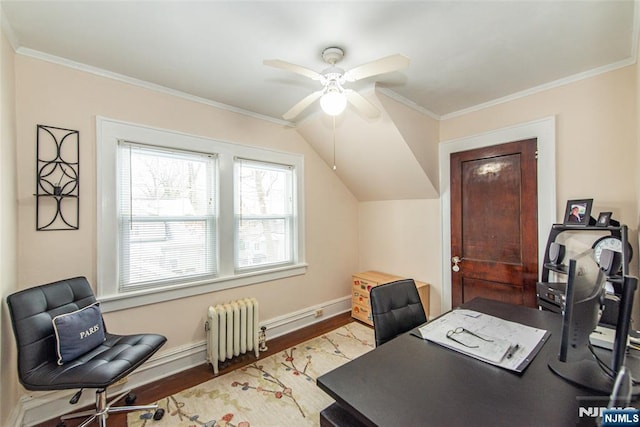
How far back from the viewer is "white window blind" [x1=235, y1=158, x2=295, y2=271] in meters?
2.94

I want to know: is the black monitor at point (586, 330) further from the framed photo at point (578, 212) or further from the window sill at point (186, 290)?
the window sill at point (186, 290)

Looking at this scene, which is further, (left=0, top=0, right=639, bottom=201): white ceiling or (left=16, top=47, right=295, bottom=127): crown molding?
(left=16, top=47, right=295, bottom=127): crown molding

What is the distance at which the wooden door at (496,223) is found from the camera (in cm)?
258

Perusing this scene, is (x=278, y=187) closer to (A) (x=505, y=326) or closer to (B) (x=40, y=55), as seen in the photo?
(B) (x=40, y=55)

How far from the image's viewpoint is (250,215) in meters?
3.02

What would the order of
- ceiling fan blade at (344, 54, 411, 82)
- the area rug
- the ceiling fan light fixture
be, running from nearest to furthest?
ceiling fan blade at (344, 54, 411, 82)
the ceiling fan light fixture
the area rug

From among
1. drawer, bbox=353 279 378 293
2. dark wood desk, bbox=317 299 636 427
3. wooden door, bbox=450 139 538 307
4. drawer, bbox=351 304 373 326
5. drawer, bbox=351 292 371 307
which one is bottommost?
drawer, bbox=351 304 373 326

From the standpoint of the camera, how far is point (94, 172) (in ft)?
6.90

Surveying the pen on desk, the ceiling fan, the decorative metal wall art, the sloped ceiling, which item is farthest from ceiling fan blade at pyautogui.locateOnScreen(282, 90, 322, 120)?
the pen on desk

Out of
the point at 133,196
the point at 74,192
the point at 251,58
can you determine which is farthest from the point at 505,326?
the point at 74,192

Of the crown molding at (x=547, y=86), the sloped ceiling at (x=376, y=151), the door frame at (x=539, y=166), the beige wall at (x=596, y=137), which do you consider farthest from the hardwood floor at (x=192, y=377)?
the crown molding at (x=547, y=86)

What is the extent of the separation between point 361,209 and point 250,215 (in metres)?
1.80

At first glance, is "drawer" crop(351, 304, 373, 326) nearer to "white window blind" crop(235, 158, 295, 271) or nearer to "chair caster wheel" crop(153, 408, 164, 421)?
"white window blind" crop(235, 158, 295, 271)

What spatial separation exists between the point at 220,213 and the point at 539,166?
313cm
